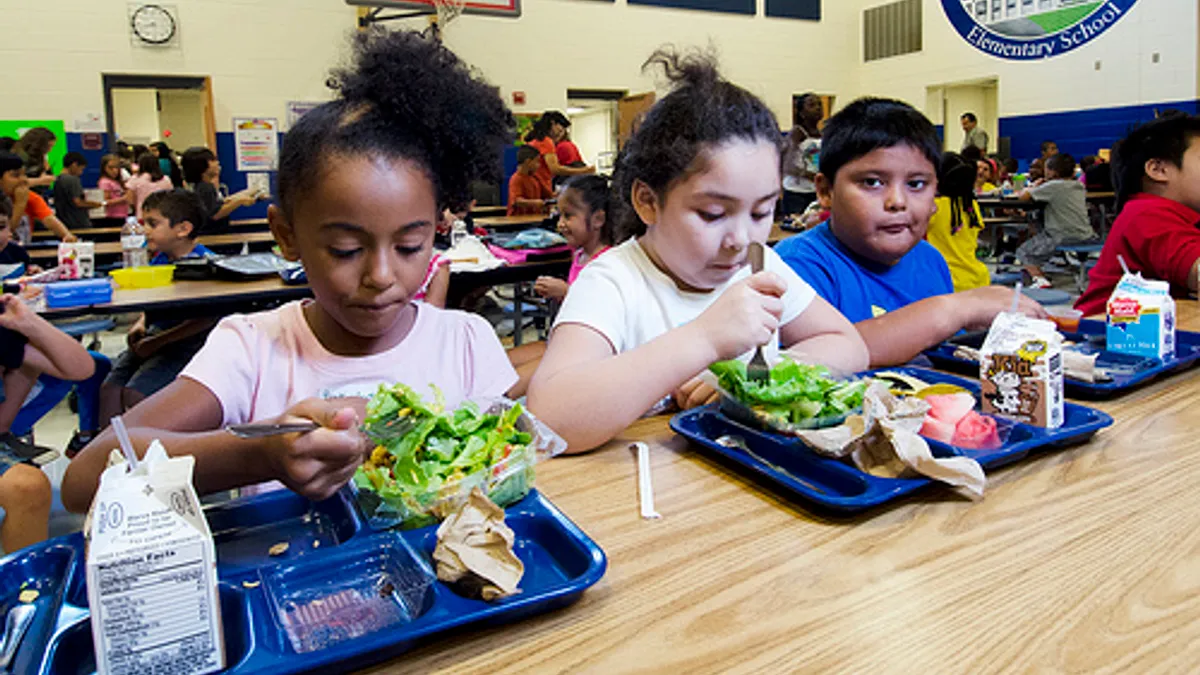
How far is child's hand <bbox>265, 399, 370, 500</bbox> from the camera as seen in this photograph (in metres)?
0.76

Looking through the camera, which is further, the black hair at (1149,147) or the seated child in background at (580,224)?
the seated child in background at (580,224)

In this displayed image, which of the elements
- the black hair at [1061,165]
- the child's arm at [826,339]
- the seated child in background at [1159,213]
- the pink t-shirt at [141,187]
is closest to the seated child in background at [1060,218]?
the black hair at [1061,165]

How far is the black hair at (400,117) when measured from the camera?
1.11 meters

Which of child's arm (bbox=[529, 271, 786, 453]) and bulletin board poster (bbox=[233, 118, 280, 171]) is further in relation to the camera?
bulletin board poster (bbox=[233, 118, 280, 171])

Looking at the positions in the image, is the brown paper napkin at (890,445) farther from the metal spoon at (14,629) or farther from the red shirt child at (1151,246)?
the red shirt child at (1151,246)

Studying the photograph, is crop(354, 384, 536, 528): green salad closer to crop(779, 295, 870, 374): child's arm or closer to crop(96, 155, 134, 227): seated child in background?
crop(779, 295, 870, 374): child's arm

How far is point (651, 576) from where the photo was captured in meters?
0.72

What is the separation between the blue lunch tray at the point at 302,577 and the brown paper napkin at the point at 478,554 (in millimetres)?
12

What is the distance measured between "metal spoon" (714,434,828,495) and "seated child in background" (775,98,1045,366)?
2.00 ft

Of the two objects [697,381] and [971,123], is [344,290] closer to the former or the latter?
[697,381]

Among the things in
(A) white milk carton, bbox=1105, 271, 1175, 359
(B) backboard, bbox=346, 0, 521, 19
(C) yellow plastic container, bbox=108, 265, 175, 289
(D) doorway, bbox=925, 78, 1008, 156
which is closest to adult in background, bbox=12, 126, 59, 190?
(B) backboard, bbox=346, 0, 521, 19

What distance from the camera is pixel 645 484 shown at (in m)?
0.93

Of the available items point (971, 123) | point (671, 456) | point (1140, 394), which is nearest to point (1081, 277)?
point (971, 123)

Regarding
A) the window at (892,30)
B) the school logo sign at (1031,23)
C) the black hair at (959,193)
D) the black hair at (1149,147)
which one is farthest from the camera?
the window at (892,30)
